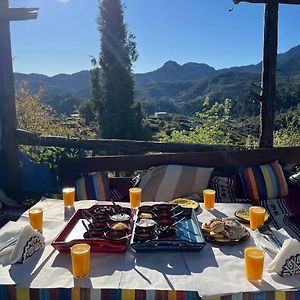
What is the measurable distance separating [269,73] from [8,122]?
2.80 metres

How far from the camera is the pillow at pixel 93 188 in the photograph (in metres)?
3.58

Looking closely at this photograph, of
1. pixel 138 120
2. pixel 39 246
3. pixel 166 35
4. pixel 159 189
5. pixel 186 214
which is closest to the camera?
pixel 39 246

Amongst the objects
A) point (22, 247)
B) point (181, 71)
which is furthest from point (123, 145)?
point (181, 71)

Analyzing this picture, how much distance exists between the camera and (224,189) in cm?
365

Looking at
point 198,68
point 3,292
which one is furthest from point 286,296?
point 198,68

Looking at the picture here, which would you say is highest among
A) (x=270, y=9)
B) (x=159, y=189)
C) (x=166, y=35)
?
(x=166, y=35)

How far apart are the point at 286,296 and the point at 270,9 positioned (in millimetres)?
3024

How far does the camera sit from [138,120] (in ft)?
50.0

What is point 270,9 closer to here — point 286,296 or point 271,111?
point 271,111

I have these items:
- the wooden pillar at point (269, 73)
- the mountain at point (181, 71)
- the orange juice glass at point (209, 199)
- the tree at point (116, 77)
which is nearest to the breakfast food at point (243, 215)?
the orange juice glass at point (209, 199)

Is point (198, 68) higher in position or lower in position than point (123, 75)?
higher

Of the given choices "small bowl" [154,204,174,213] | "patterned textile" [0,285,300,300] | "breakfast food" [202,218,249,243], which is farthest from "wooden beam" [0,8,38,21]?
"patterned textile" [0,285,300,300]

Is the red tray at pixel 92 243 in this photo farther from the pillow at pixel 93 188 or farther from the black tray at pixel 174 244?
the pillow at pixel 93 188

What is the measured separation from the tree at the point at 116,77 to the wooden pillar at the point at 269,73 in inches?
436
